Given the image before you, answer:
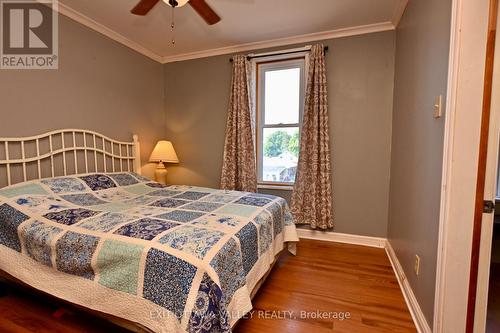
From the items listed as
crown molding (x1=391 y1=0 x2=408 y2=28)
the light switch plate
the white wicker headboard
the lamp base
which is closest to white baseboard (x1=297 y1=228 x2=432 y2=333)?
the light switch plate

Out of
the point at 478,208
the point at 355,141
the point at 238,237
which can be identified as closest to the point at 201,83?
the point at 355,141

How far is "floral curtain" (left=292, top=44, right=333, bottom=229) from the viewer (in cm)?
274

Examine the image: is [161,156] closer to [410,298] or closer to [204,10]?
[204,10]

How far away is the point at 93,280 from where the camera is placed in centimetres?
125

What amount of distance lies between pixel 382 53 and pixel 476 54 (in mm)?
1739

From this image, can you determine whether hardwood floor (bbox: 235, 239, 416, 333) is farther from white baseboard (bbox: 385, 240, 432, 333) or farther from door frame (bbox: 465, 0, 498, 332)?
door frame (bbox: 465, 0, 498, 332)

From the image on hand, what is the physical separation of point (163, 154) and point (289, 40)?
2.20 meters

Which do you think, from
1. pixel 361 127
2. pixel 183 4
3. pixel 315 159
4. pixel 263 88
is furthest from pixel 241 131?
pixel 183 4

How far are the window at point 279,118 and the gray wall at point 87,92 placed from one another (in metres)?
1.59

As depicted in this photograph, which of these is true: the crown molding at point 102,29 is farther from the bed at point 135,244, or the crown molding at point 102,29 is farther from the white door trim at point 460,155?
the white door trim at point 460,155

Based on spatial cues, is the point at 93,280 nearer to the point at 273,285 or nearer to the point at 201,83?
the point at 273,285

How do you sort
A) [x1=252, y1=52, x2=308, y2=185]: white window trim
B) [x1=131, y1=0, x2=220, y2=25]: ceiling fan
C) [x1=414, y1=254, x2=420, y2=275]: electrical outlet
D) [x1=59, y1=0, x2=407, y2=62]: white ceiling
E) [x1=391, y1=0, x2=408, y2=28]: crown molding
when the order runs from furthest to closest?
[x1=252, y1=52, x2=308, y2=185]: white window trim → [x1=59, y1=0, x2=407, y2=62]: white ceiling → [x1=391, y1=0, x2=408, y2=28]: crown molding → [x1=131, y1=0, x2=220, y2=25]: ceiling fan → [x1=414, y1=254, x2=420, y2=275]: electrical outlet

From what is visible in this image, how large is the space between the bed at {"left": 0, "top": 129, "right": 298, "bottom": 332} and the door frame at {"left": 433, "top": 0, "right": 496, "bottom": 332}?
100cm

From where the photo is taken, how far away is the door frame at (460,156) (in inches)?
42.3
